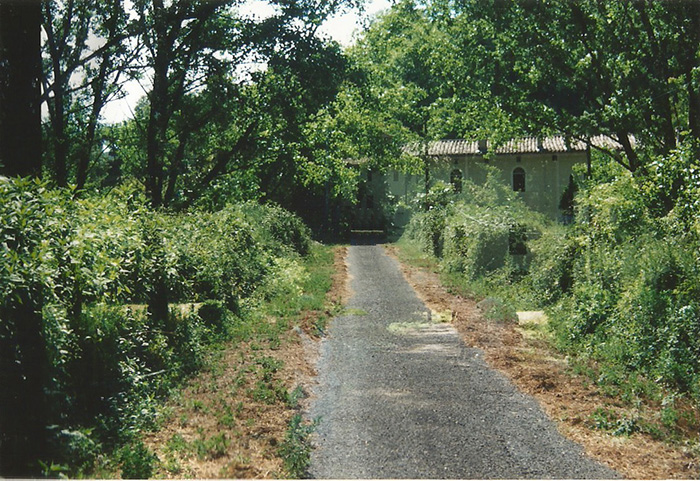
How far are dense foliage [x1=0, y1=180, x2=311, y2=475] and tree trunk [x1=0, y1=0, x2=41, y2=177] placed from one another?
0.50 metres

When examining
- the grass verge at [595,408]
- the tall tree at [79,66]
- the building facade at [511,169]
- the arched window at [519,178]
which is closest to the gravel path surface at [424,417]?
the grass verge at [595,408]

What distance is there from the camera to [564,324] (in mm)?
11695

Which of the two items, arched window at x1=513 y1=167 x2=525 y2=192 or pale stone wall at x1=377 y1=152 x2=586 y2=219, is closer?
pale stone wall at x1=377 y1=152 x2=586 y2=219

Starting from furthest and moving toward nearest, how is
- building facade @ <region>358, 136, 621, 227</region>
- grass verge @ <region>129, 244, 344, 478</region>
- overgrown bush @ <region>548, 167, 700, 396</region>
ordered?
building facade @ <region>358, 136, 621, 227</region> → overgrown bush @ <region>548, 167, 700, 396</region> → grass verge @ <region>129, 244, 344, 478</region>

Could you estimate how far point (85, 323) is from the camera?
698cm

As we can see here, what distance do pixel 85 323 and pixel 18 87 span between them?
2.52 metres

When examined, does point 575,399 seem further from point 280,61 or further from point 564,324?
point 280,61

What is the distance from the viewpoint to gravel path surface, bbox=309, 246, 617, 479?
6.26m

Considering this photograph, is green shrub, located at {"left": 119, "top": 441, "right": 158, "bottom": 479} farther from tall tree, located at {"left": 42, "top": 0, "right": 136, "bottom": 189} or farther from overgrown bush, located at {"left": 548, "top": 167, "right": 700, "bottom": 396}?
tall tree, located at {"left": 42, "top": 0, "right": 136, "bottom": 189}

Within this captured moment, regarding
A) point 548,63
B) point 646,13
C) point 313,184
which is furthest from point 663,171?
point 313,184

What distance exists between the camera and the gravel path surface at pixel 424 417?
626 cm

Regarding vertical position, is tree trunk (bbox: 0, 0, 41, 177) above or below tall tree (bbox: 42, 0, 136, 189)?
below

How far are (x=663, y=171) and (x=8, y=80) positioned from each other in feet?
32.1

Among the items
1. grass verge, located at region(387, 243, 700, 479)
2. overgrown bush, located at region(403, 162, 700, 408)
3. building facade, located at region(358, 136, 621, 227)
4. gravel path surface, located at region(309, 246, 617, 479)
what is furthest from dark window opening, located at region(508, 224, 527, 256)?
building facade, located at region(358, 136, 621, 227)
